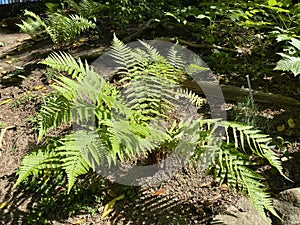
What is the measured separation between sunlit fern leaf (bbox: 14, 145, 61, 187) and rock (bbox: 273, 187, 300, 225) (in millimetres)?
1556

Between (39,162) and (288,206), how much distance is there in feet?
5.78

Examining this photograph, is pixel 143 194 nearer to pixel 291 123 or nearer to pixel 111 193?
pixel 111 193

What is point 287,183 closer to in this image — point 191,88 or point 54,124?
point 191,88

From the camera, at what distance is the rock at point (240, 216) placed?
2420 millimetres

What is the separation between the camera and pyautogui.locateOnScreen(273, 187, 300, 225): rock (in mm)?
2393

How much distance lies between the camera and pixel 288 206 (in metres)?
2.46

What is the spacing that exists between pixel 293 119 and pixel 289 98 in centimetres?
27

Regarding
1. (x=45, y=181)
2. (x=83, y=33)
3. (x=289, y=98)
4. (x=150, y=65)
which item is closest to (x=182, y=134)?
(x=150, y=65)

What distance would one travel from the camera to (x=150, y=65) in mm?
3010

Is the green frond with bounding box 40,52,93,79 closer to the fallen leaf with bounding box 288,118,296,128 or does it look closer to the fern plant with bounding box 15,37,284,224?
the fern plant with bounding box 15,37,284,224

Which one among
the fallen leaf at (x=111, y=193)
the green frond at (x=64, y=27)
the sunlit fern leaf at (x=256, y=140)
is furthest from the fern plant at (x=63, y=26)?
the sunlit fern leaf at (x=256, y=140)

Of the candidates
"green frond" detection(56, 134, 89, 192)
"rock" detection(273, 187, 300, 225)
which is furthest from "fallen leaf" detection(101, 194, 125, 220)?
"rock" detection(273, 187, 300, 225)

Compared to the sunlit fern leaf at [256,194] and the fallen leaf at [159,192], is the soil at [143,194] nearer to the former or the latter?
the fallen leaf at [159,192]

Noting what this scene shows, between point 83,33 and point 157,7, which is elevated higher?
point 157,7
